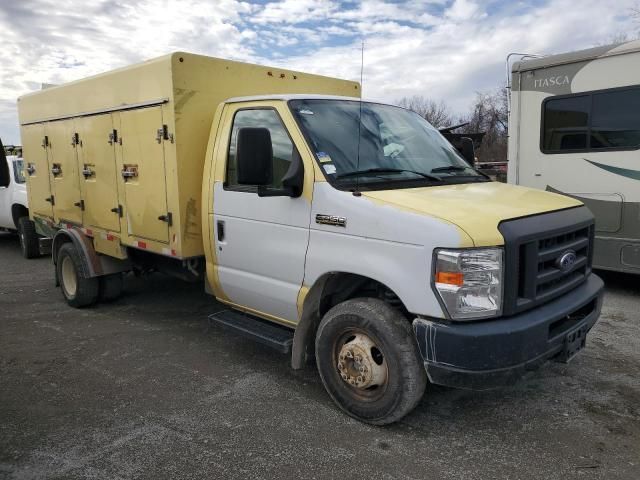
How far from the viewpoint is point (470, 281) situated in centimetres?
300

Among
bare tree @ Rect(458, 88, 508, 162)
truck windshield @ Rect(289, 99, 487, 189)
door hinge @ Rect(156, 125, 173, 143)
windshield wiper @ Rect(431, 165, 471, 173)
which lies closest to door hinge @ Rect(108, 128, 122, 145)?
door hinge @ Rect(156, 125, 173, 143)

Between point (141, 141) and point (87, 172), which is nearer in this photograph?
point (141, 141)

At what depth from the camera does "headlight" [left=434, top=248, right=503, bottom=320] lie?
298 centimetres

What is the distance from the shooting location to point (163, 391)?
13.8 feet

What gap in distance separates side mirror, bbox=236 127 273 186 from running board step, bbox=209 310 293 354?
125 centimetres

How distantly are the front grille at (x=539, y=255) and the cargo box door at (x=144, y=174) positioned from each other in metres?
3.06

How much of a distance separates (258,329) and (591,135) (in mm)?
4984

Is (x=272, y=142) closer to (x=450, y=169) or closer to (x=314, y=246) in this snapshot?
(x=314, y=246)

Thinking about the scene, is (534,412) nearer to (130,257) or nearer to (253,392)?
(253,392)

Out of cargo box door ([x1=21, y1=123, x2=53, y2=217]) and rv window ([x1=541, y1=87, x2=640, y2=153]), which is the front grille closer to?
rv window ([x1=541, y1=87, x2=640, y2=153])

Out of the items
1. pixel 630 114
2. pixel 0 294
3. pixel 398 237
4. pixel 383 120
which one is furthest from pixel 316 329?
pixel 0 294

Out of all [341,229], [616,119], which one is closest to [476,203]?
[341,229]

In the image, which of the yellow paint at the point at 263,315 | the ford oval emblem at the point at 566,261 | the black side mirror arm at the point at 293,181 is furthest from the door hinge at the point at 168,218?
the ford oval emblem at the point at 566,261

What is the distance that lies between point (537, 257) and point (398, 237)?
0.82 metres
